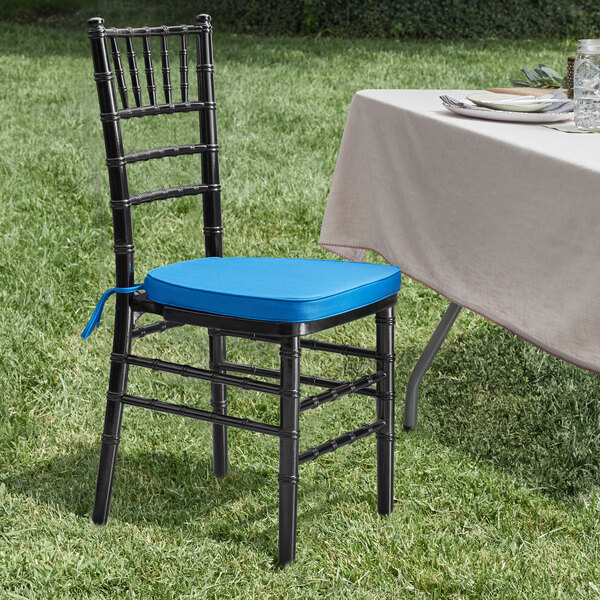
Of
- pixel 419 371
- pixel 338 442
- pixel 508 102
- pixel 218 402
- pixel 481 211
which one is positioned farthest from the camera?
pixel 419 371

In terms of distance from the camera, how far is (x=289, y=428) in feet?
6.54

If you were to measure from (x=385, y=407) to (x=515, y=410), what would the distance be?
82cm

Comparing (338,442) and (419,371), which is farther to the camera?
(419,371)

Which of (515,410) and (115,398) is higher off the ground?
(115,398)

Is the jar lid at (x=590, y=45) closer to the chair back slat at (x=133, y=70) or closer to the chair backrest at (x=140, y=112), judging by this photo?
the chair backrest at (x=140, y=112)

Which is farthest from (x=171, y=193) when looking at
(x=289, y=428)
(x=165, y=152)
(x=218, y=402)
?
(x=289, y=428)

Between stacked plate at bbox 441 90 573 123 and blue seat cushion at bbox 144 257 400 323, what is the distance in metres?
0.44

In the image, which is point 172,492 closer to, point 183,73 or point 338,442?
point 338,442

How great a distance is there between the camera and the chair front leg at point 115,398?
7.23 ft

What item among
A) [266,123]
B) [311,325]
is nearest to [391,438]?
[311,325]

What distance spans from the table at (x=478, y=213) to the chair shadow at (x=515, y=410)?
0.64 ft

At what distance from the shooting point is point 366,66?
896 centimetres

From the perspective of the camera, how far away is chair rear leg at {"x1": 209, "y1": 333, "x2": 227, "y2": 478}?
95.7 inches

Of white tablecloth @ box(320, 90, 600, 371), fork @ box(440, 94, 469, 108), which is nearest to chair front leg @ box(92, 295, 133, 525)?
white tablecloth @ box(320, 90, 600, 371)
